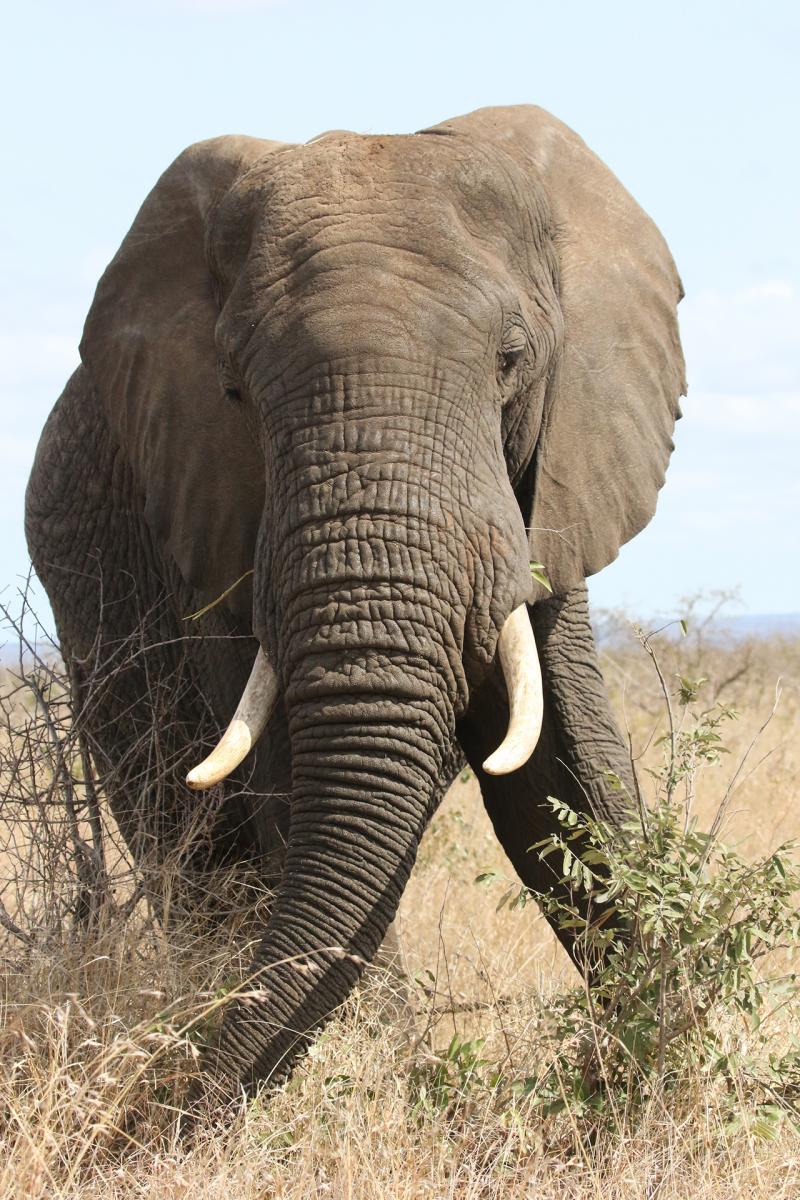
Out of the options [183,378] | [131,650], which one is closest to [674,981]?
[183,378]

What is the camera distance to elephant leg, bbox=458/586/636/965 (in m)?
4.84

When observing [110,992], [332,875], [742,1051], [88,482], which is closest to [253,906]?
[110,992]

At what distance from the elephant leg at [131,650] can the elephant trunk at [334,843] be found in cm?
97

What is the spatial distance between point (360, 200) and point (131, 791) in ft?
7.64

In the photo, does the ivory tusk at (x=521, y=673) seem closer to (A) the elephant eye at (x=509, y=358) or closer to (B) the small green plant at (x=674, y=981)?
(B) the small green plant at (x=674, y=981)

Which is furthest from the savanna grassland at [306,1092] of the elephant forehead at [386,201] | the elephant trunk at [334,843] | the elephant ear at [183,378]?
the elephant forehead at [386,201]

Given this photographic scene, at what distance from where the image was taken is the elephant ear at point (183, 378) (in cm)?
474

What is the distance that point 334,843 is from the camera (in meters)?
3.83

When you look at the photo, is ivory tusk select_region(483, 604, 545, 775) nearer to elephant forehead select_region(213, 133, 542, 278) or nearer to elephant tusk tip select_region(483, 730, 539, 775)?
elephant tusk tip select_region(483, 730, 539, 775)

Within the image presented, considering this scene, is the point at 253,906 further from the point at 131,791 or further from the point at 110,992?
the point at 131,791

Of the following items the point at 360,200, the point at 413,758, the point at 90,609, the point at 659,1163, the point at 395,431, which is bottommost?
the point at 659,1163

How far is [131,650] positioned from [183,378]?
44.1 inches

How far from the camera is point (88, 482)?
6.02m

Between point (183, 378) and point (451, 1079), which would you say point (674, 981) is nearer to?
point (451, 1079)
